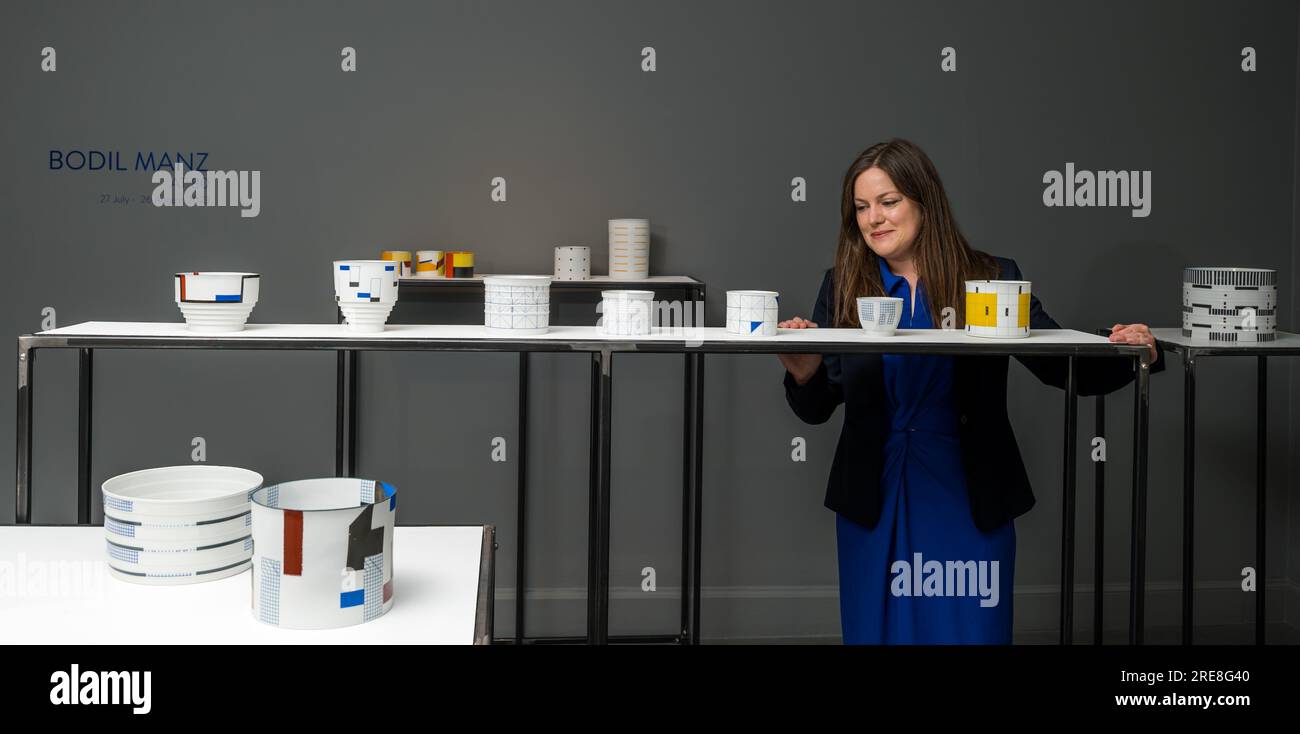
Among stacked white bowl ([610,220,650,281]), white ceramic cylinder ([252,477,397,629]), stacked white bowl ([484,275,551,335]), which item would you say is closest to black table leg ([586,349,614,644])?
stacked white bowl ([484,275,551,335])

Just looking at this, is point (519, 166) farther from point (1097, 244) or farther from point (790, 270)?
point (1097, 244)

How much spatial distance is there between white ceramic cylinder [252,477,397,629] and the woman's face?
4.87 ft

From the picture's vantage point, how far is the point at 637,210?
346cm

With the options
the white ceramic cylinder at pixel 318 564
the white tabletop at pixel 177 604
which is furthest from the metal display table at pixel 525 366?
the white ceramic cylinder at pixel 318 564

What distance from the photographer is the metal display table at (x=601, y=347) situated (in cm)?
186

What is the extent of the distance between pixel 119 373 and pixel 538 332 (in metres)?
2.04

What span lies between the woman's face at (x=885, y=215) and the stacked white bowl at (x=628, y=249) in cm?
102

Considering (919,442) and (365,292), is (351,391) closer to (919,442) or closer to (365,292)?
(365,292)

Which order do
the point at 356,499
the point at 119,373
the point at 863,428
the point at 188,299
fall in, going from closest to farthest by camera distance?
the point at 356,499 → the point at 188,299 → the point at 863,428 → the point at 119,373

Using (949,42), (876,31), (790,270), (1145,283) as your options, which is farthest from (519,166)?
(1145,283)

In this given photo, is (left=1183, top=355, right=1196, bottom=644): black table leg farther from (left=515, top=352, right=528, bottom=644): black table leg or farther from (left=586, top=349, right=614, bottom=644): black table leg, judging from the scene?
(left=515, top=352, right=528, bottom=644): black table leg

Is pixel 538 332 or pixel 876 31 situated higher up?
pixel 876 31

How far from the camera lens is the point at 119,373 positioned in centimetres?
340

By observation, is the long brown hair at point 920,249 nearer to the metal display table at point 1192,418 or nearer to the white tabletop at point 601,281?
the metal display table at point 1192,418
